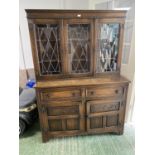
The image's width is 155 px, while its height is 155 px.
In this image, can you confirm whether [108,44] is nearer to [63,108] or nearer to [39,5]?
[63,108]

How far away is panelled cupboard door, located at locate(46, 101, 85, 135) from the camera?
190cm

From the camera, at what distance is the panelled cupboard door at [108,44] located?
6.23 feet

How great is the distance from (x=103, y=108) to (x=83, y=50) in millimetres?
909

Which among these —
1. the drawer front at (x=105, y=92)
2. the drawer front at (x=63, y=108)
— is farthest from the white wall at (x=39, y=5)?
the drawer front at (x=105, y=92)

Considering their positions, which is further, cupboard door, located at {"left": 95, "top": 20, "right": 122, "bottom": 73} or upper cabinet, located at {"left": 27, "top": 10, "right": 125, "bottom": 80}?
cupboard door, located at {"left": 95, "top": 20, "right": 122, "bottom": 73}

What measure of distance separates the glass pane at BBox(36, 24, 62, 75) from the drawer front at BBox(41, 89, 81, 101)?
1.10 feet

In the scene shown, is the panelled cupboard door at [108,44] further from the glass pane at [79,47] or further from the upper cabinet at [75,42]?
the glass pane at [79,47]

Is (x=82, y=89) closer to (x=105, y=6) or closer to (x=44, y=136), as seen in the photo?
(x=44, y=136)

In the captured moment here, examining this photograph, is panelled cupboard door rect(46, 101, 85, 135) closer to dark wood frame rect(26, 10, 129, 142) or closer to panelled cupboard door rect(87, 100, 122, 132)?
dark wood frame rect(26, 10, 129, 142)

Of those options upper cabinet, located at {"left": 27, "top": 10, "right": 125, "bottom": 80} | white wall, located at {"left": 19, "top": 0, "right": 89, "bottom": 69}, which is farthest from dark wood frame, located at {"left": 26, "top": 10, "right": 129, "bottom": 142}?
white wall, located at {"left": 19, "top": 0, "right": 89, "bottom": 69}

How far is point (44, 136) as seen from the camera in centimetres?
202

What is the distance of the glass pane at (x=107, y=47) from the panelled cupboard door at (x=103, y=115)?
51 centimetres

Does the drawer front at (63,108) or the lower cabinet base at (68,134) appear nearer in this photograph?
the drawer front at (63,108)
